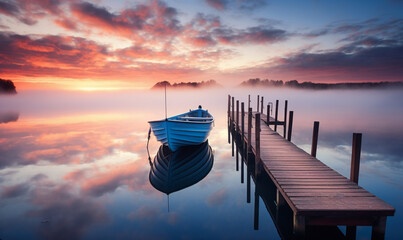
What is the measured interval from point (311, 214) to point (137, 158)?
13.6 metres

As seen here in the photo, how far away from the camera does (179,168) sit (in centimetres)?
1302

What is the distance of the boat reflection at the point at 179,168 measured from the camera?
36.7 feet

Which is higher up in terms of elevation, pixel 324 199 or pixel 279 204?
pixel 324 199

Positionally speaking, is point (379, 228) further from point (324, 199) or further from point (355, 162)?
point (355, 162)

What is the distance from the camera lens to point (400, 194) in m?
10.2

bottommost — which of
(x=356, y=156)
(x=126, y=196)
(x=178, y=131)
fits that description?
(x=126, y=196)

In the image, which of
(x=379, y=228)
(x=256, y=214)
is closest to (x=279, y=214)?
(x=256, y=214)

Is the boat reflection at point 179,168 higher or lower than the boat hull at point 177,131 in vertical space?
lower

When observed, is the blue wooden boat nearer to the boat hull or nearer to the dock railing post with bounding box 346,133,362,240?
the boat hull

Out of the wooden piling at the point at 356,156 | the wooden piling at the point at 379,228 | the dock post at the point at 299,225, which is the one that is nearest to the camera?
the wooden piling at the point at 379,228

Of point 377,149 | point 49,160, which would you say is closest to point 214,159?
point 49,160

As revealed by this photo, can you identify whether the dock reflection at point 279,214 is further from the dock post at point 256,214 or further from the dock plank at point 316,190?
the dock plank at point 316,190

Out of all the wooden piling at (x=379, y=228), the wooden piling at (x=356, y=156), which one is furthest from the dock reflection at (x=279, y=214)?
the wooden piling at (x=356, y=156)

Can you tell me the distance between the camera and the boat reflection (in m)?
11.2
